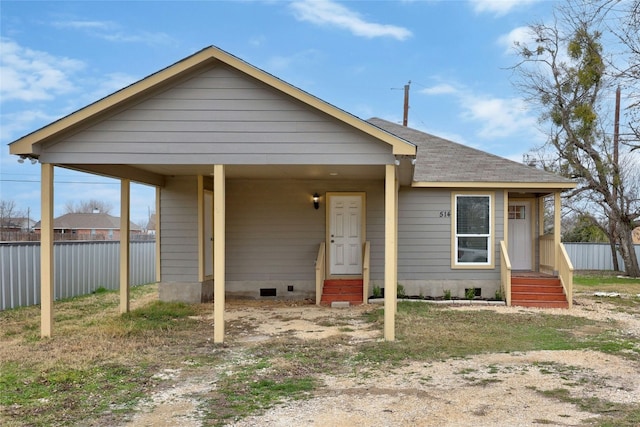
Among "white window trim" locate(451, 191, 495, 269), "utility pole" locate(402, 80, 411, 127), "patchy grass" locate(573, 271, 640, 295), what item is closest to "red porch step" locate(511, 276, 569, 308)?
"white window trim" locate(451, 191, 495, 269)

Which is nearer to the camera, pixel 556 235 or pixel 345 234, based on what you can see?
pixel 556 235

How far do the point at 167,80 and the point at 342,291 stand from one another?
577cm

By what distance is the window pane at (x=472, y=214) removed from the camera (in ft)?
36.0

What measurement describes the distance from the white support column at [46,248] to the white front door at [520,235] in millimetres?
9886

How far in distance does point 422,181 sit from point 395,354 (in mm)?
5476

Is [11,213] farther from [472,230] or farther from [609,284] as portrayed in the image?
[609,284]

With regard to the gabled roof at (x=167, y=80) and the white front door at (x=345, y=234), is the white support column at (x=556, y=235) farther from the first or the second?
the gabled roof at (x=167, y=80)

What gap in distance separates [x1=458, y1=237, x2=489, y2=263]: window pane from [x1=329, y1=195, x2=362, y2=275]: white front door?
2252 millimetres

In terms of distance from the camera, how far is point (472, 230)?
10977mm

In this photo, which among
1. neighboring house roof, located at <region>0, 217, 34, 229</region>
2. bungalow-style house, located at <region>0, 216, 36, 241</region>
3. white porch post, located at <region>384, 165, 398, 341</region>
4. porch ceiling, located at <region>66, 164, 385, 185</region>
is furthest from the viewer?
neighboring house roof, located at <region>0, 217, 34, 229</region>

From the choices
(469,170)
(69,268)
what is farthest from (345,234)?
(69,268)

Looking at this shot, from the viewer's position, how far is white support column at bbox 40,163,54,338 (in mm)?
6848

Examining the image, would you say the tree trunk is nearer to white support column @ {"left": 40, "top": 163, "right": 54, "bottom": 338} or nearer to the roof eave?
the roof eave

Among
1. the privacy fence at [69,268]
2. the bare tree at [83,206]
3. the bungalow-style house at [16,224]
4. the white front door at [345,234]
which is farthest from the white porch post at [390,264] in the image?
the bare tree at [83,206]
